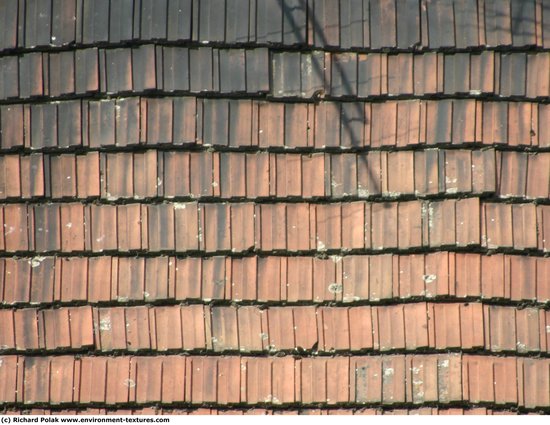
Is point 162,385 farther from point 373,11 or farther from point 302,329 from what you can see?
point 373,11

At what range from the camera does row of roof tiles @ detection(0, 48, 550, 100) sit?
5000mm

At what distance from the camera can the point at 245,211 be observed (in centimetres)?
495

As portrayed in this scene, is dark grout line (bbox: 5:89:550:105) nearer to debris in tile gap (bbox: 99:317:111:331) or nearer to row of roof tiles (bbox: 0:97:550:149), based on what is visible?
row of roof tiles (bbox: 0:97:550:149)

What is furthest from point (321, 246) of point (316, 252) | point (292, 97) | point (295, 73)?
point (295, 73)

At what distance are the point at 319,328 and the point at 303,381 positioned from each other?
28 centimetres

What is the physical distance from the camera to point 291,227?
4953 millimetres

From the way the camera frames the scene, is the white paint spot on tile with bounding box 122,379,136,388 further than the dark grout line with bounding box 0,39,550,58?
No

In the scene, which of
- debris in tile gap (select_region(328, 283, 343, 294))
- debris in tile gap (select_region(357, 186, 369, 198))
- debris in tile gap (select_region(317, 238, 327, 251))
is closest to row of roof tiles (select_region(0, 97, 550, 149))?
debris in tile gap (select_region(357, 186, 369, 198))

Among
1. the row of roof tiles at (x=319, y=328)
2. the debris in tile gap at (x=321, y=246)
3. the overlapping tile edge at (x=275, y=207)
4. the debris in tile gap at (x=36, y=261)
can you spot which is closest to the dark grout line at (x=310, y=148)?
the overlapping tile edge at (x=275, y=207)

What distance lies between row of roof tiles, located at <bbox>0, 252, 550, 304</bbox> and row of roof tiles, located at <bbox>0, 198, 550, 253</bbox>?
2.9 inches

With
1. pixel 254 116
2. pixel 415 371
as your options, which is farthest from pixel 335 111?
pixel 415 371

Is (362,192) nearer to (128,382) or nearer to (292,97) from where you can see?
(292,97)

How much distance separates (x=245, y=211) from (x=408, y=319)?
3.32 feet

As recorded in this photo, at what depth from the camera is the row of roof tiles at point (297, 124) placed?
4984 mm
